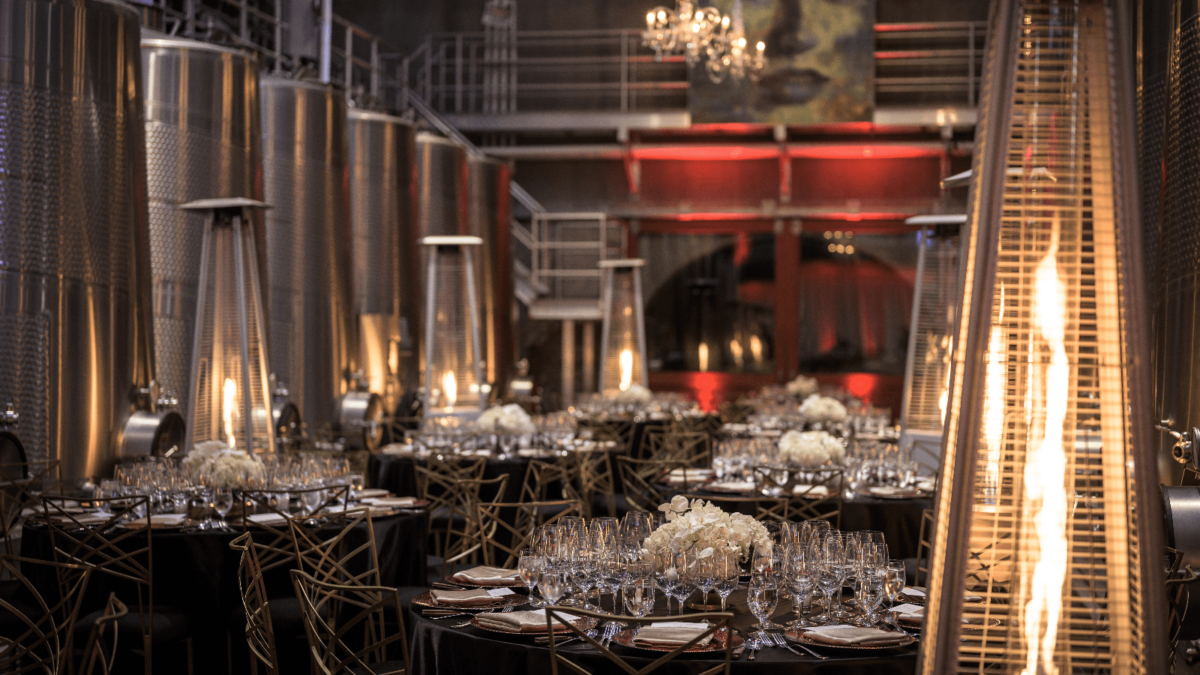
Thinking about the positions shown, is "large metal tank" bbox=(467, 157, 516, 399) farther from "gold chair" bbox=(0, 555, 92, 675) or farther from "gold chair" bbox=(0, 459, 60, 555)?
"gold chair" bbox=(0, 555, 92, 675)

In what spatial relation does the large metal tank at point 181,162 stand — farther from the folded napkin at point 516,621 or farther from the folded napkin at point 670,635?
the folded napkin at point 670,635

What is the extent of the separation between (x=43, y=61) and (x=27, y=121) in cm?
34

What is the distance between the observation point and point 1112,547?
163 centimetres

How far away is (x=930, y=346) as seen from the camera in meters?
7.73

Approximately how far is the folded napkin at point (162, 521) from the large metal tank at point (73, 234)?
1.68 metres

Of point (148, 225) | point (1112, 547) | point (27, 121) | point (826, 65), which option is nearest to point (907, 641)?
point (1112, 547)

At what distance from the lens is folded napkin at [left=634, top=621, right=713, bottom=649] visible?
251cm

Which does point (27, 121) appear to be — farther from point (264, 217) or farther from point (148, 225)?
point (264, 217)

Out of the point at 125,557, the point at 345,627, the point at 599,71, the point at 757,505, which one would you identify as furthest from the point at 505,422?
the point at 599,71

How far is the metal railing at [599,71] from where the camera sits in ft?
46.5

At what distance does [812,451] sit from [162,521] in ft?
9.80

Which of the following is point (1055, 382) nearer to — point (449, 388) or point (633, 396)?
point (449, 388)

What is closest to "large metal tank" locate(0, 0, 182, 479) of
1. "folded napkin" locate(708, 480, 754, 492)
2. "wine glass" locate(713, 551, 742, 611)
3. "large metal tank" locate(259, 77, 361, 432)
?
"large metal tank" locate(259, 77, 361, 432)

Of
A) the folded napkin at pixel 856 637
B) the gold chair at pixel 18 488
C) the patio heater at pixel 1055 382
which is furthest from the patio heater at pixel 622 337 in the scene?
the patio heater at pixel 1055 382
